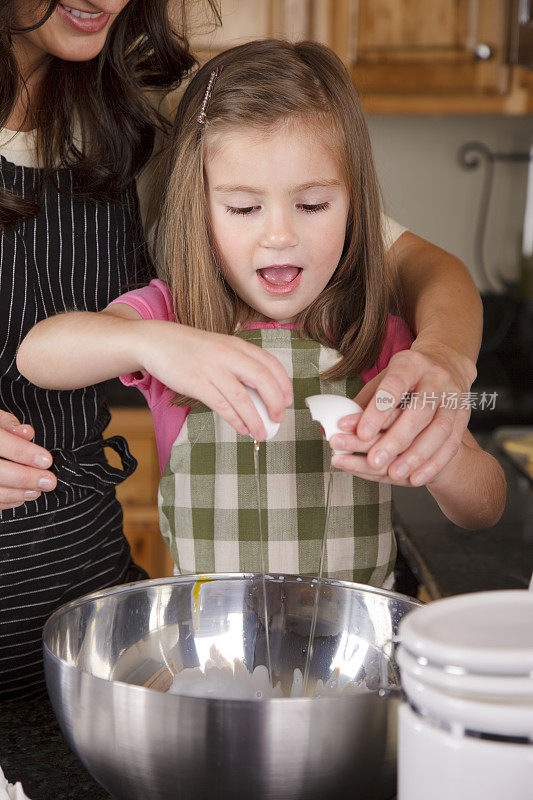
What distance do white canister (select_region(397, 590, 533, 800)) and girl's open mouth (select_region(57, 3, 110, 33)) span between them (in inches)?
27.8

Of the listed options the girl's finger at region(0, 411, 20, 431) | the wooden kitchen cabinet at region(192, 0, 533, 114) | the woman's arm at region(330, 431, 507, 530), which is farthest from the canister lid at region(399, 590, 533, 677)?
the wooden kitchen cabinet at region(192, 0, 533, 114)

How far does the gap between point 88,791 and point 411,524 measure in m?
0.84

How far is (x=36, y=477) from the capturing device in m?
0.76

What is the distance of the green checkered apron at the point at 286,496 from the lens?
1.00m

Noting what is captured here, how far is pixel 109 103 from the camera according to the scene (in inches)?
41.3

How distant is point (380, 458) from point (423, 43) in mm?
1889

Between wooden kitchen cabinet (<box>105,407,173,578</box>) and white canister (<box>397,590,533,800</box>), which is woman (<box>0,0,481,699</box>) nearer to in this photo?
white canister (<box>397,590,533,800</box>)

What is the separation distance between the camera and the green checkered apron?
996mm

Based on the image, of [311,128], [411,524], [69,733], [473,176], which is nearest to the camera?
[69,733]

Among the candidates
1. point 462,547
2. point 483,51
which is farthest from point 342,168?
point 483,51

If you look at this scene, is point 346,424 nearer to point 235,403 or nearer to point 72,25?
point 235,403

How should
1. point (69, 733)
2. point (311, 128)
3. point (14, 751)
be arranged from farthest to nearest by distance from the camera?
1. point (311, 128)
2. point (14, 751)
3. point (69, 733)

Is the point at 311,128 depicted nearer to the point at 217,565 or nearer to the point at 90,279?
the point at 90,279

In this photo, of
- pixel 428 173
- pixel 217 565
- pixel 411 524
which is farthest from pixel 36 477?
pixel 428 173
